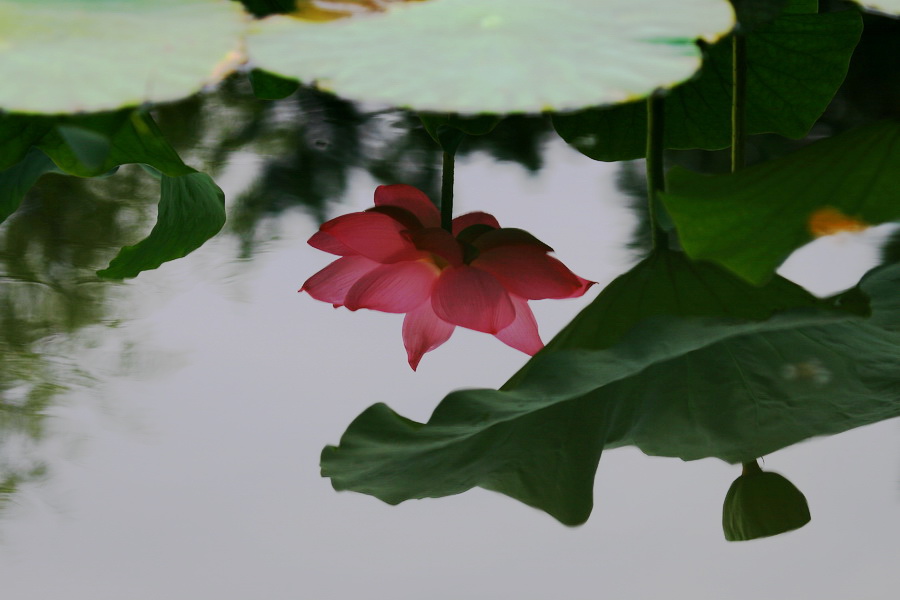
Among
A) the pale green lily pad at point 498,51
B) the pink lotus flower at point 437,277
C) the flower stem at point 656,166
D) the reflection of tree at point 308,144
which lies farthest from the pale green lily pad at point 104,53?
the reflection of tree at point 308,144

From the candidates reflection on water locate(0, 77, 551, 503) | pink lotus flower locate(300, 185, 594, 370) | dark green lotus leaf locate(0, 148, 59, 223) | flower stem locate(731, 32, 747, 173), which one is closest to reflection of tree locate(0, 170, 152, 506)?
→ reflection on water locate(0, 77, 551, 503)

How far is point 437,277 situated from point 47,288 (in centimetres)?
40

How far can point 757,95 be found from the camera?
0.60 m

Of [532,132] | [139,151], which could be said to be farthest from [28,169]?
[532,132]

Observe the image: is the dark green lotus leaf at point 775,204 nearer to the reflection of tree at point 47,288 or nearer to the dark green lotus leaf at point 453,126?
the dark green lotus leaf at point 453,126

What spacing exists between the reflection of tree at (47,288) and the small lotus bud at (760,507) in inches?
15.5

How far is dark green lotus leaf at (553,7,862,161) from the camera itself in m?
0.56

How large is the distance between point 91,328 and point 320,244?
25 cm

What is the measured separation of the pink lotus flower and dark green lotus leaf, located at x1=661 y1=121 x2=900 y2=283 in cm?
10

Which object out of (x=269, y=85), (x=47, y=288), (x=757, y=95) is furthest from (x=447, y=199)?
(x=47, y=288)

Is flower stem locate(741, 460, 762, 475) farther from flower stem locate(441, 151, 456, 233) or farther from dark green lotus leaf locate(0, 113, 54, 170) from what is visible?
dark green lotus leaf locate(0, 113, 54, 170)

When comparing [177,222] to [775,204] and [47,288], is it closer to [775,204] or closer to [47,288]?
[47,288]

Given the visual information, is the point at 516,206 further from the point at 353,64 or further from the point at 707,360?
the point at 353,64

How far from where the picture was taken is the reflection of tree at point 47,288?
535 millimetres
